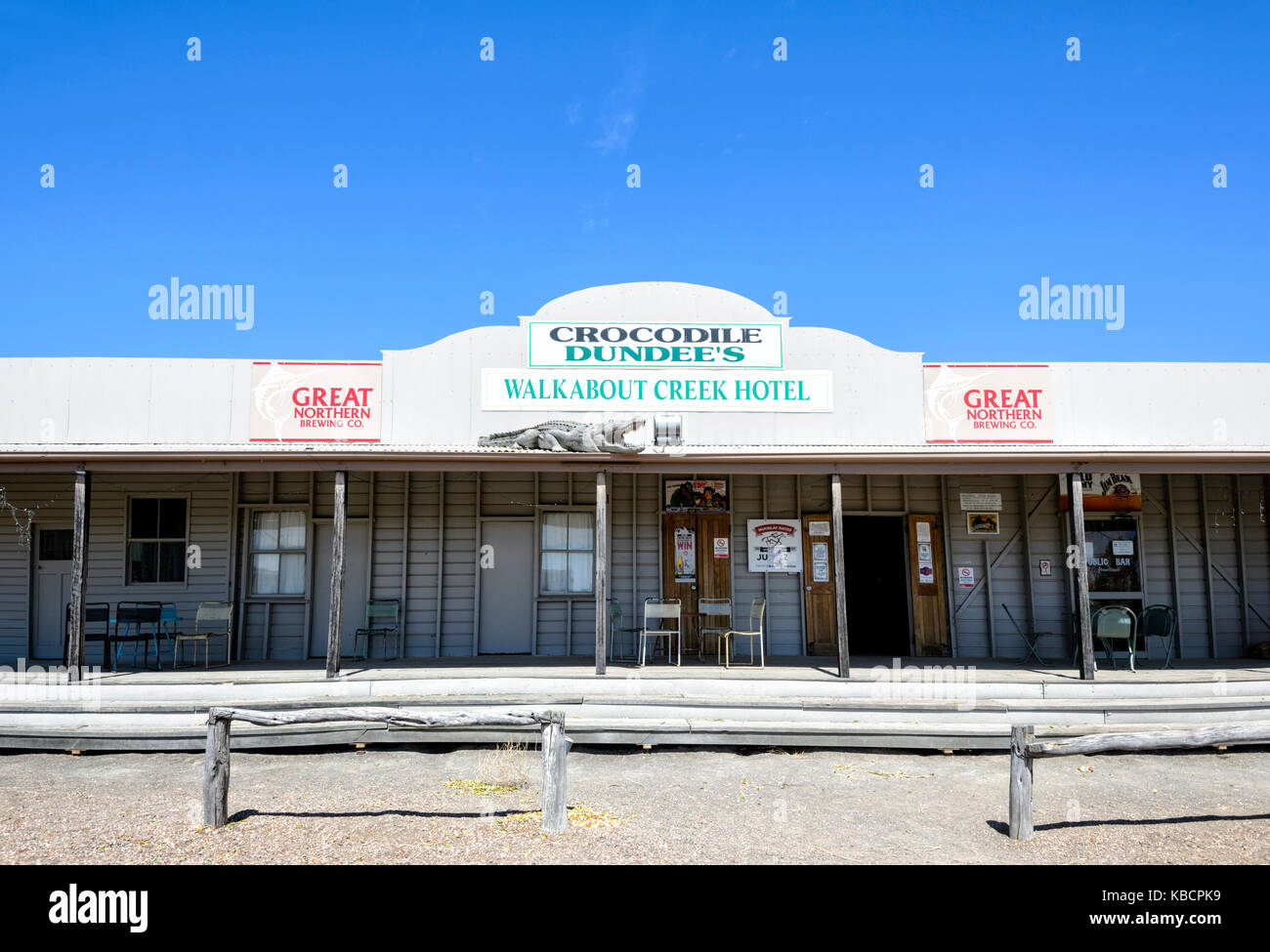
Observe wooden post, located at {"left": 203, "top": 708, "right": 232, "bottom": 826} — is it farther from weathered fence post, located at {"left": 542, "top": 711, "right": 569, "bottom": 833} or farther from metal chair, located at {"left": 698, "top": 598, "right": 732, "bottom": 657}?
metal chair, located at {"left": 698, "top": 598, "right": 732, "bottom": 657}

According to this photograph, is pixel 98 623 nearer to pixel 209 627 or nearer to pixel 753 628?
pixel 209 627

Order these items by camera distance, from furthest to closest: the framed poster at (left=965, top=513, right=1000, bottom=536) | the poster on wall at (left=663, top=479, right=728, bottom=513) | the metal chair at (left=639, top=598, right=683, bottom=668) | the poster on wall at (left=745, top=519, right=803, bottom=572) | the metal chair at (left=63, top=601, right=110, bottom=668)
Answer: the framed poster at (left=965, top=513, right=1000, bottom=536), the poster on wall at (left=663, top=479, right=728, bottom=513), the poster on wall at (left=745, top=519, right=803, bottom=572), the metal chair at (left=63, top=601, right=110, bottom=668), the metal chair at (left=639, top=598, right=683, bottom=668)

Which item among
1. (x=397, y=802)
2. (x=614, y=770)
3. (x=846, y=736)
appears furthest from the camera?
(x=846, y=736)

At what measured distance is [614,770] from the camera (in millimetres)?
7316

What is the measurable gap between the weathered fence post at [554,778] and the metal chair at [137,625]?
23.3 feet

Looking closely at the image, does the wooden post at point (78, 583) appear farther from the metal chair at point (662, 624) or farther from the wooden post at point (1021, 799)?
the wooden post at point (1021, 799)

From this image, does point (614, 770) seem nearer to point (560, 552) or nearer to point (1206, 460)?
point (560, 552)

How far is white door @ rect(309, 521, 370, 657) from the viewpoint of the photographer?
1152cm

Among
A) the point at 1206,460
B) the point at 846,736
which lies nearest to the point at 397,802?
the point at 846,736

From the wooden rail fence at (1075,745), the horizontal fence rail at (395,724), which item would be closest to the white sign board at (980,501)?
the wooden rail fence at (1075,745)

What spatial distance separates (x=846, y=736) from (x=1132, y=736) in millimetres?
2706

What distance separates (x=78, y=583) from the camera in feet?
29.9

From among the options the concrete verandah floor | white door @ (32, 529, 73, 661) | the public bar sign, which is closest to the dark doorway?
the concrete verandah floor

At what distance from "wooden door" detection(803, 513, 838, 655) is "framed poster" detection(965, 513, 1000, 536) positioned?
203cm
